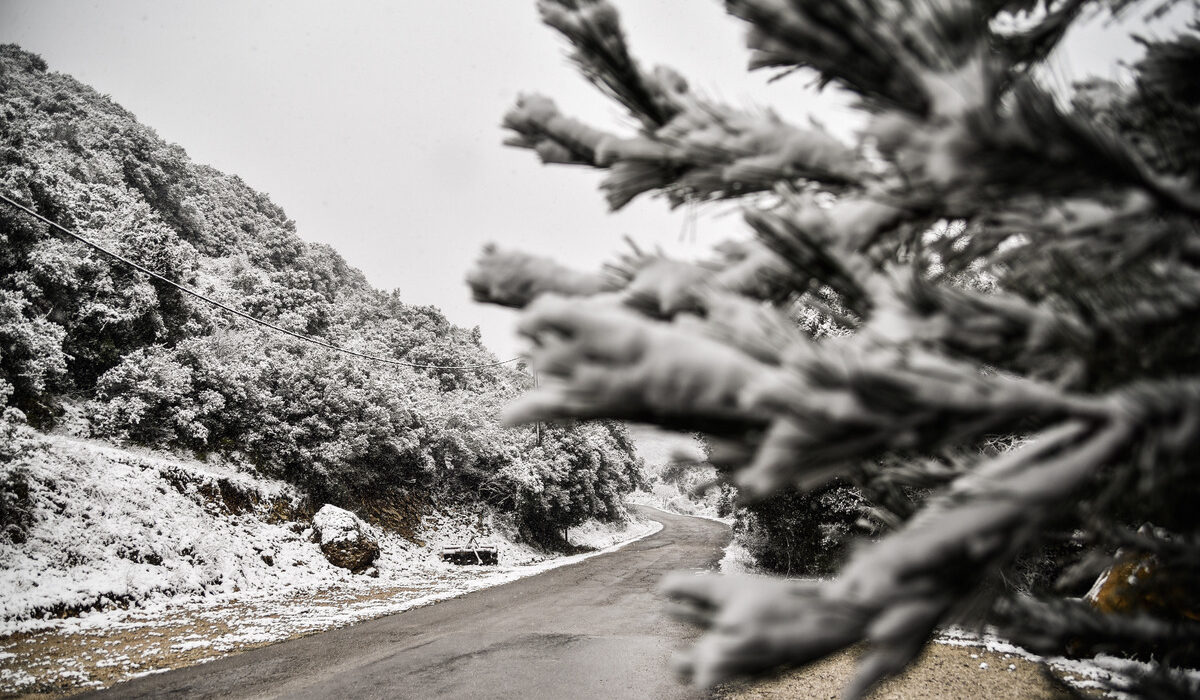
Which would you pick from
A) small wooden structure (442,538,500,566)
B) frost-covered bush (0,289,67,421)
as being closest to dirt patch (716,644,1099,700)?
small wooden structure (442,538,500,566)

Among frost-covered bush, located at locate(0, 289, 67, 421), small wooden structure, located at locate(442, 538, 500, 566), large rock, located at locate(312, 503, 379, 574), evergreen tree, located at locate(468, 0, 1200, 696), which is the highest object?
frost-covered bush, located at locate(0, 289, 67, 421)

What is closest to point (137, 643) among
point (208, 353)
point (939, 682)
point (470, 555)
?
point (208, 353)

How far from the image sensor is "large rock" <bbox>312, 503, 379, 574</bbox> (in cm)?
1407

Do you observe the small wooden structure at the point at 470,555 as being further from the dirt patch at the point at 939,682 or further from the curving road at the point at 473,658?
the dirt patch at the point at 939,682

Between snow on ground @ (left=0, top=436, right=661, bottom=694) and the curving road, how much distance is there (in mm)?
819

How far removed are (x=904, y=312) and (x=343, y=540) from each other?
16170 millimetres


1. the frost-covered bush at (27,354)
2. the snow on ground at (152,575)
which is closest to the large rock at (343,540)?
the snow on ground at (152,575)

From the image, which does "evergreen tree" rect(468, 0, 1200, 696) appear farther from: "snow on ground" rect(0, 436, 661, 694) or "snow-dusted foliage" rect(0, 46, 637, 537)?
"snow-dusted foliage" rect(0, 46, 637, 537)

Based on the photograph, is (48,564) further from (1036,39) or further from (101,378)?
(1036,39)

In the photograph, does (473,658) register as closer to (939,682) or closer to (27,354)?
(939,682)

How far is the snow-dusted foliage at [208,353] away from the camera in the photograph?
41.4 feet

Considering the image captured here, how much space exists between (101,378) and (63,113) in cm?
1889

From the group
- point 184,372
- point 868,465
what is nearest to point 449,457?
point 184,372

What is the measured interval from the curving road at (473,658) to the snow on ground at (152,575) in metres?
0.82
